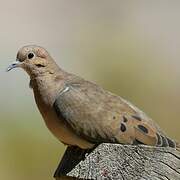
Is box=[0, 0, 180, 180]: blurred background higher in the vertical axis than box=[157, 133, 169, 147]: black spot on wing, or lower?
lower

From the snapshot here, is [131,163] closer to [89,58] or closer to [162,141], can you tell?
[162,141]

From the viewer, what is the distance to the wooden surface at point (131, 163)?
3.14 metres

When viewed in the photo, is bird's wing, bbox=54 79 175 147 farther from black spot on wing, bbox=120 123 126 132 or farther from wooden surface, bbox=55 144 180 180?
wooden surface, bbox=55 144 180 180

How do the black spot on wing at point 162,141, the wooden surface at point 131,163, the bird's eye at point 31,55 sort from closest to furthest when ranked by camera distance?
the wooden surface at point 131,163 < the black spot on wing at point 162,141 < the bird's eye at point 31,55

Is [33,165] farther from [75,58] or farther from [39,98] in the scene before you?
[39,98]

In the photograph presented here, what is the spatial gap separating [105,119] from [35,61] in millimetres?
1134

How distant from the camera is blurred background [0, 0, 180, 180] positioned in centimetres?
912

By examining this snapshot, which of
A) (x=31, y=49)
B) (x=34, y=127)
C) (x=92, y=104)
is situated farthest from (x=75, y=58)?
(x=92, y=104)

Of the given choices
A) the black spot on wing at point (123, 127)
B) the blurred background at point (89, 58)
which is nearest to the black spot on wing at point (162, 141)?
the black spot on wing at point (123, 127)

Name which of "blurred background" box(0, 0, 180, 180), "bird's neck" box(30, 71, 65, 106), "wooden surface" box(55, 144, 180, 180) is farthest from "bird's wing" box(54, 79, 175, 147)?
"blurred background" box(0, 0, 180, 180)

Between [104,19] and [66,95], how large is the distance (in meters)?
8.56

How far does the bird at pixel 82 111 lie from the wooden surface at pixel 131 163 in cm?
74

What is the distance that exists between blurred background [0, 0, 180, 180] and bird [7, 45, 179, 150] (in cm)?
344

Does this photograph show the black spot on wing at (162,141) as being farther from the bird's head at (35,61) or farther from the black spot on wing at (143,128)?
the bird's head at (35,61)
